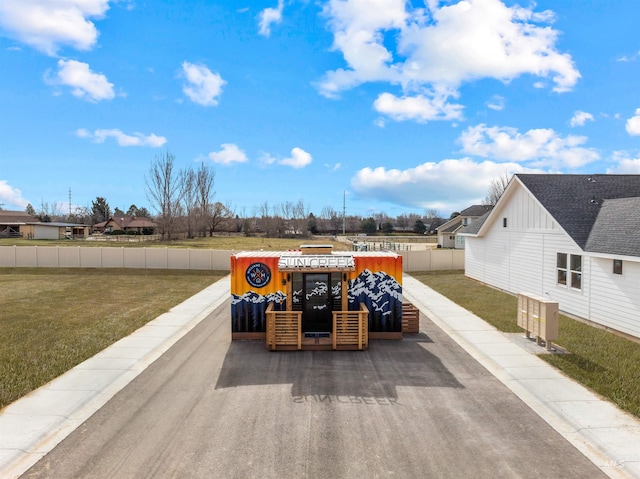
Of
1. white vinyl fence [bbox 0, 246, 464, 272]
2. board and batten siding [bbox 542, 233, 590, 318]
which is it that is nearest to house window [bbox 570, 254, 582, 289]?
board and batten siding [bbox 542, 233, 590, 318]

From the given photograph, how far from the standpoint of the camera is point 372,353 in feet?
39.3

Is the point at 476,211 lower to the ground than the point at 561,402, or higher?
higher

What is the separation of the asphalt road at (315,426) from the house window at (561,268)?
884 centimetres

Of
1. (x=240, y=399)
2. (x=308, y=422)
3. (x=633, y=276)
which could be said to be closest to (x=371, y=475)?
(x=308, y=422)

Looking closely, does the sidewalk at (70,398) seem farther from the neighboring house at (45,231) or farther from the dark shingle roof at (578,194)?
the neighboring house at (45,231)

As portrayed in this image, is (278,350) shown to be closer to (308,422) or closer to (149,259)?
(308,422)

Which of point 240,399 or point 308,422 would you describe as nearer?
point 308,422

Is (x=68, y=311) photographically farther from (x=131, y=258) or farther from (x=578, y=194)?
(x=578, y=194)

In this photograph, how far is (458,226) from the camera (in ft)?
194

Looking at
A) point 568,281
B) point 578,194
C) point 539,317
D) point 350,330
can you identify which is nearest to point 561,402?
point 539,317

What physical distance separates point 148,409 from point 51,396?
235 cm

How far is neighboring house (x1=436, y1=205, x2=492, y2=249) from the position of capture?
183ft

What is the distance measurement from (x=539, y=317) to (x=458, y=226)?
48781 millimetres

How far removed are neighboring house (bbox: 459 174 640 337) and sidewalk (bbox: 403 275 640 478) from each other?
408 cm
